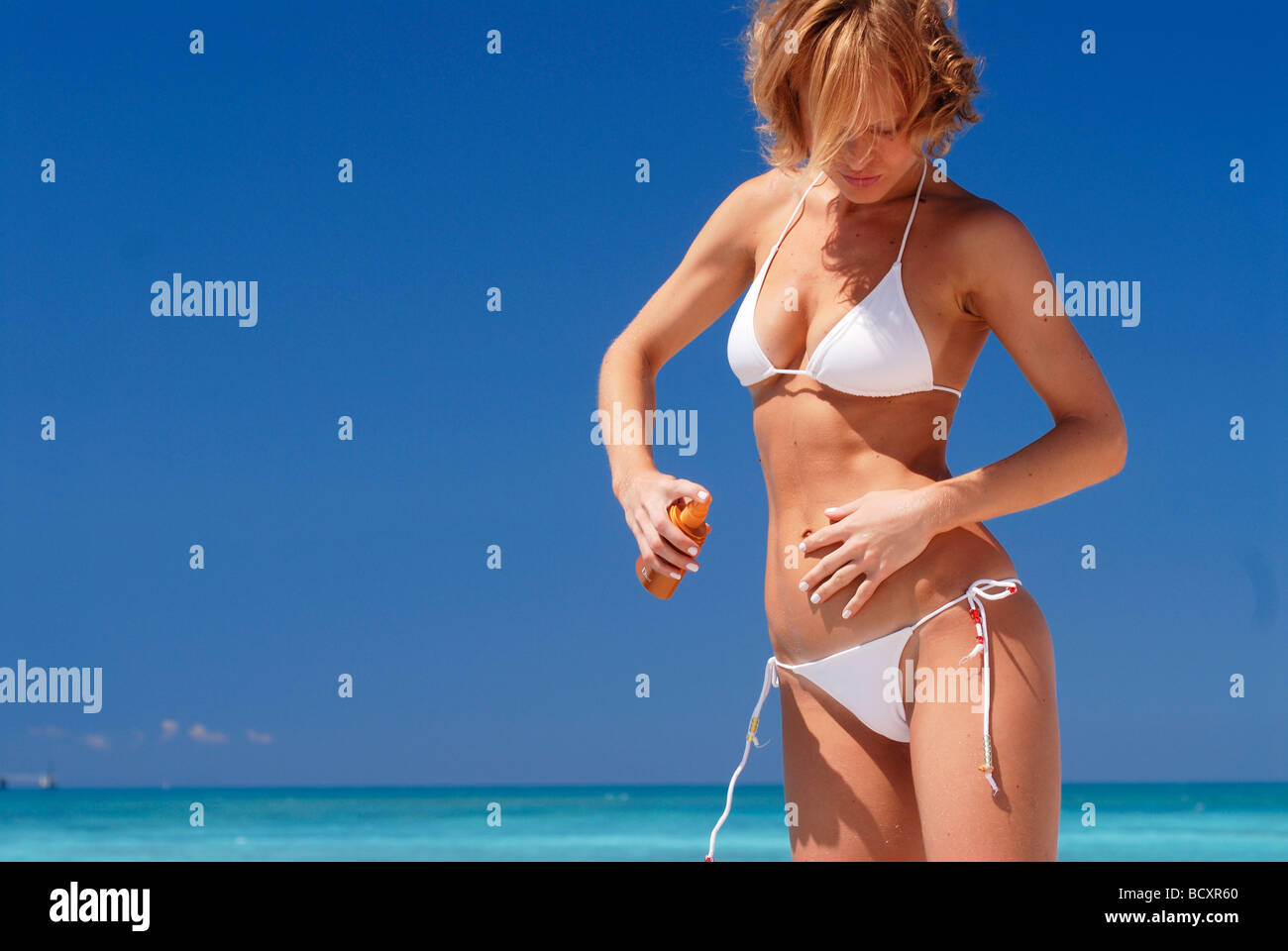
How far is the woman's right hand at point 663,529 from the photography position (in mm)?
2529

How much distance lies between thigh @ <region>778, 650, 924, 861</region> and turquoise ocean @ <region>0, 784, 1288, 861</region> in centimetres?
1913

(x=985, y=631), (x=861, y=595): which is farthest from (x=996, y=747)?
(x=861, y=595)

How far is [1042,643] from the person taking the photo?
2.68 metres

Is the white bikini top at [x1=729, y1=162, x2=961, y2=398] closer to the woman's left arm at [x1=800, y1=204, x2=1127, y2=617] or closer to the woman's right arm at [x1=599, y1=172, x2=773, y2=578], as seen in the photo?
the woman's left arm at [x1=800, y1=204, x2=1127, y2=617]

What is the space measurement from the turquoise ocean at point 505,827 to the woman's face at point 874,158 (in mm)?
19652

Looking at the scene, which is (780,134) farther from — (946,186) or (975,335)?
(975,335)

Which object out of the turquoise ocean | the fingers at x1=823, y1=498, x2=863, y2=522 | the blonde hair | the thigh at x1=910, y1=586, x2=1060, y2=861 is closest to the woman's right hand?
the fingers at x1=823, y1=498, x2=863, y2=522

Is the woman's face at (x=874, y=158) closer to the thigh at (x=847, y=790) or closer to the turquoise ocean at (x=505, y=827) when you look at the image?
the thigh at (x=847, y=790)

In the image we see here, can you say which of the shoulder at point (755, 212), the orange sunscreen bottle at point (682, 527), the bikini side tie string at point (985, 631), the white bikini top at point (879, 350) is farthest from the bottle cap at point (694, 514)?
the shoulder at point (755, 212)

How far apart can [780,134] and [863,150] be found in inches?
11.3

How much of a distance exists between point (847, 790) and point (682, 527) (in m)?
0.80

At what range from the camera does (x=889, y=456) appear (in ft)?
9.29

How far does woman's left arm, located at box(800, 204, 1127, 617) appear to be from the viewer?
8.63ft
